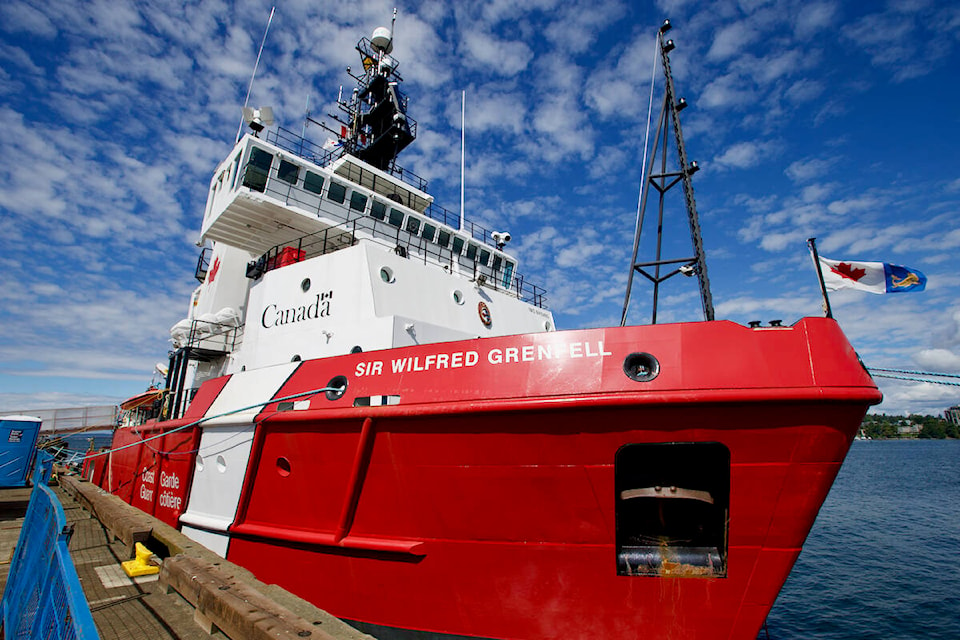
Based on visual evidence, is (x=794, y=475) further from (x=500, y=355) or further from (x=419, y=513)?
(x=419, y=513)

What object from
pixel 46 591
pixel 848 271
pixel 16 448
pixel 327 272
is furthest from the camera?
pixel 16 448

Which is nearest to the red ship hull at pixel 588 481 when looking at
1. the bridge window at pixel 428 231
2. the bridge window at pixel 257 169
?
the bridge window at pixel 257 169

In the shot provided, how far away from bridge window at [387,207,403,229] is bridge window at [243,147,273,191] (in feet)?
9.53

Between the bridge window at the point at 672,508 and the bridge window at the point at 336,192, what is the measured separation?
924 centimetres

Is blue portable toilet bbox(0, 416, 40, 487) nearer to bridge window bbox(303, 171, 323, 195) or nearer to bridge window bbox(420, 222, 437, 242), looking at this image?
bridge window bbox(303, 171, 323, 195)

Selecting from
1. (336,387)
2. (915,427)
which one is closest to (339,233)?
(336,387)

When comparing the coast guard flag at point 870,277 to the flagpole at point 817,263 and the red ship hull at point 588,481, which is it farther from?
the red ship hull at point 588,481

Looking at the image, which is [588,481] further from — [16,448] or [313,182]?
[16,448]

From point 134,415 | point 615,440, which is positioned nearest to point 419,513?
point 615,440

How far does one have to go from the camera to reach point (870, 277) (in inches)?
A: 196

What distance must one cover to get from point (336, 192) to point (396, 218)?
1.56 metres

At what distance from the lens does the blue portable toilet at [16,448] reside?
44.3 ft

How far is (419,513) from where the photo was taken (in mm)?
4555

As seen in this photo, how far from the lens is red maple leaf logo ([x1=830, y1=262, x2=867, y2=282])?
4.97m
